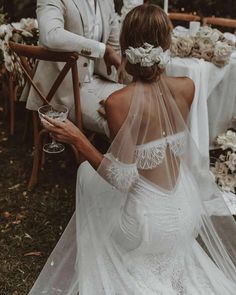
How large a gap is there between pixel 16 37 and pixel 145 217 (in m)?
2.07

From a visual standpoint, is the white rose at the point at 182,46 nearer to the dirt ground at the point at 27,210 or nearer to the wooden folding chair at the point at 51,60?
the wooden folding chair at the point at 51,60

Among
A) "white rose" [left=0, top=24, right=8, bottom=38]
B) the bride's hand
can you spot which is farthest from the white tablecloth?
"white rose" [left=0, top=24, right=8, bottom=38]

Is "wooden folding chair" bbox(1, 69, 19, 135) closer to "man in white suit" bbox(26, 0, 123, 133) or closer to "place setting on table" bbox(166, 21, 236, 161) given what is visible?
"man in white suit" bbox(26, 0, 123, 133)

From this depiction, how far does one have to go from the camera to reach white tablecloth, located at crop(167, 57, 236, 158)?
307cm

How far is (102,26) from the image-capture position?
329 centimetres

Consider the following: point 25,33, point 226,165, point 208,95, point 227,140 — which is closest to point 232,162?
point 226,165

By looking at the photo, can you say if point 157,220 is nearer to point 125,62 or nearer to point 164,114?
point 164,114

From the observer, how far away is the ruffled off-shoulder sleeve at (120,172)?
6.95 feet

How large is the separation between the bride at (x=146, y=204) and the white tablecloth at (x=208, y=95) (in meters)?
0.80

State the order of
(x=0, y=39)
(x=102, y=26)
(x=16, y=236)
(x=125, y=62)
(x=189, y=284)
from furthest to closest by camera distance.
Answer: (x=0, y=39) < (x=102, y=26) < (x=16, y=236) < (x=189, y=284) < (x=125, y=62)

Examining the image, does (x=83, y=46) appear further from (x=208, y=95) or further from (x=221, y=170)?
(x=221, y=170)

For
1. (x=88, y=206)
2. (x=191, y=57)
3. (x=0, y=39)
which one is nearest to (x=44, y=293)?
(x=88, y=206)

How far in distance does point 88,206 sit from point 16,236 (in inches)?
32.1

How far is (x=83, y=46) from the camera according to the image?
Result: 2.92 metres
